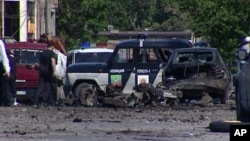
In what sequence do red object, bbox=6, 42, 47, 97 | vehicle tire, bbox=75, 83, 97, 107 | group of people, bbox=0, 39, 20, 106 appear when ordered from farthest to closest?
1. red object, bbox=6, 42, 47, 97
2. vehicle tire, bbox=75, 83, 97, 107
3. group of people, bbox=0, 39, 20, 106

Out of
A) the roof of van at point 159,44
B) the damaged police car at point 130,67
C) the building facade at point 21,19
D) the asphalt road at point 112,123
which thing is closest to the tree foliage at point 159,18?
the building facade at point 21,19

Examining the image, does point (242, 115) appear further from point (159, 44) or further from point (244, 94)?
point (159, 44)

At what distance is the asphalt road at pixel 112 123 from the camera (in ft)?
47.2

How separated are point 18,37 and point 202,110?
117ft

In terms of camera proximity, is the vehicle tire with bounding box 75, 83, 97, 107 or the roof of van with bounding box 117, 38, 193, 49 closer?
the vehicle tire with bounding box 75, 83, 97, 107

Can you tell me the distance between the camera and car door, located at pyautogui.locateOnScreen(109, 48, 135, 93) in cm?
2678

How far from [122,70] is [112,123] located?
10.1 meters

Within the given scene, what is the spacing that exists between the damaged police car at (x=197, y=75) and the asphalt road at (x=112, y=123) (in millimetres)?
1950

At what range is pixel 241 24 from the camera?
1660 inches

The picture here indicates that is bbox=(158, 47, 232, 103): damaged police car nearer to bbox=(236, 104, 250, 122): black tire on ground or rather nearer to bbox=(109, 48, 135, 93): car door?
bbox=(109, 48, 135, 93): car door

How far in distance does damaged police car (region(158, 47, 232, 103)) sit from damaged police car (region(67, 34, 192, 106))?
1.54 m

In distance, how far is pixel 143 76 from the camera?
26.8m

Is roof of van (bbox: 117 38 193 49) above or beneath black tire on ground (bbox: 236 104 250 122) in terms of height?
above

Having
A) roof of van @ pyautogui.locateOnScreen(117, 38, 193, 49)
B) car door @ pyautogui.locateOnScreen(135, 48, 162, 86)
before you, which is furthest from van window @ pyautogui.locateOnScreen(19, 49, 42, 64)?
car door @ pyautogui.locateOnScreen(135, 48, 162, 86)
